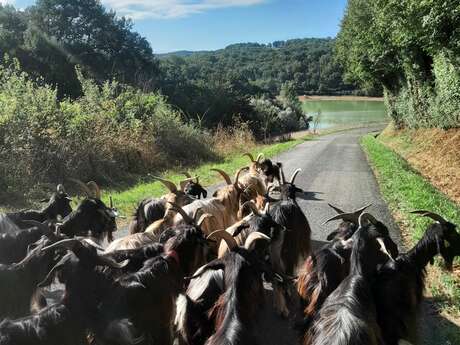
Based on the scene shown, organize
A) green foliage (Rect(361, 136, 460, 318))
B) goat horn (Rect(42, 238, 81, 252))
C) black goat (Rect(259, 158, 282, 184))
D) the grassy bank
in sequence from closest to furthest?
1. goat horn (Rect(42, 238, 81, 252))
2. the grassy bank
3. green foliage (Rect(361, 136, 460, 318))
4. black goat (Rect(259, 158, 282, 184))

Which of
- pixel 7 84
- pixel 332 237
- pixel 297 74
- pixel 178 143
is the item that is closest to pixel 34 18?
pixel 178 143

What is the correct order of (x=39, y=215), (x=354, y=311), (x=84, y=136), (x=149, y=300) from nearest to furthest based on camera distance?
(x=354, y=311), (x=149, y=300), (x=39, y=215), (x=84, y=136)

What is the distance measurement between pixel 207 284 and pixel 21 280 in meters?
1.78

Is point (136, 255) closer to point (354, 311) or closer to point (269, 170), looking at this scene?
point (354, 311)

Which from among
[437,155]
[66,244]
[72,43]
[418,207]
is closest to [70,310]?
[66,244]

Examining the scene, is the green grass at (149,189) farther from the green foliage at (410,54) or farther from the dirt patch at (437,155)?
the green foliage at (410,54)

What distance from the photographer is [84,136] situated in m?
12.7

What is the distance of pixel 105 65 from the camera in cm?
3384

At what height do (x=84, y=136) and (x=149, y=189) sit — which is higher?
(x=84, y=136)

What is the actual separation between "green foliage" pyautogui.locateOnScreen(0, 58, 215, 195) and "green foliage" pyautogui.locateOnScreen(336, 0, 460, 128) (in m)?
8.87

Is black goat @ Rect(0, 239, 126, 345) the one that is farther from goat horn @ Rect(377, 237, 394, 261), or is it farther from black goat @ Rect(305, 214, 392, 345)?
goat horn @ Rect(377, 237, 394, 261)

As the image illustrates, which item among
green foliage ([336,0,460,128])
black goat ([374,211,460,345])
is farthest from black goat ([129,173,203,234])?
green foliage ([336,0,460,128])

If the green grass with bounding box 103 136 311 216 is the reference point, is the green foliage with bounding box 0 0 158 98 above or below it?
above

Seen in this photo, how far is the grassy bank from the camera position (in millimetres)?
5117
